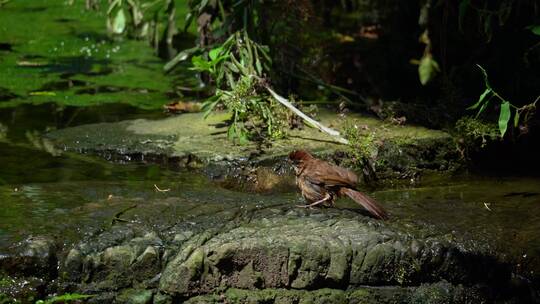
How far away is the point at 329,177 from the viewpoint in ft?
15.5

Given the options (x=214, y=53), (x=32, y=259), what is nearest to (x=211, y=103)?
(x=214, y=53)

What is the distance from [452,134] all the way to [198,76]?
10.7ft

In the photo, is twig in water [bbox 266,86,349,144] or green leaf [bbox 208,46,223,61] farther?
green leaf [bbox 208,46,223,61]

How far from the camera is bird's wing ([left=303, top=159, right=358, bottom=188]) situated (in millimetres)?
4719

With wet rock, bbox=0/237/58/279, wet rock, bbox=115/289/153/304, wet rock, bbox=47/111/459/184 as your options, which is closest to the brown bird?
wet rock, bbox=47/111/459/184

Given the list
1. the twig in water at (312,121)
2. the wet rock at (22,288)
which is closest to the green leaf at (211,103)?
the twig in water at (312,121)

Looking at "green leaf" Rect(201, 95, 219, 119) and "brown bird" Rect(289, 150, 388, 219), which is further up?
"green leaf" Rect(201, 95, 219, 119)

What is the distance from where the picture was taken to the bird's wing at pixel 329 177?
4719 millimetres

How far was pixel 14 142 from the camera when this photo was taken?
632cm

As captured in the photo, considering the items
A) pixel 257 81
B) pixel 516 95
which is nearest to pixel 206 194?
pixel 257 81

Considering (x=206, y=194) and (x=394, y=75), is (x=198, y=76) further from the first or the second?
(x=206, y=194)

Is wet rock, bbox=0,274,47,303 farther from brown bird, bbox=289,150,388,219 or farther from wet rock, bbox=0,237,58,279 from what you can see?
brown bird, bbox=289,150,388,219

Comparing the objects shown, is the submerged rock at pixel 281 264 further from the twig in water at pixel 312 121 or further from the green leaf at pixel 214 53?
the green leaf at pixel 214 53

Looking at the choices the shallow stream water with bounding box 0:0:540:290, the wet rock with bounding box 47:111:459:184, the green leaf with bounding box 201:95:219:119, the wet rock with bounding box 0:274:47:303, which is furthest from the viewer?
the green leaf with bounding box 201:95:219:119
